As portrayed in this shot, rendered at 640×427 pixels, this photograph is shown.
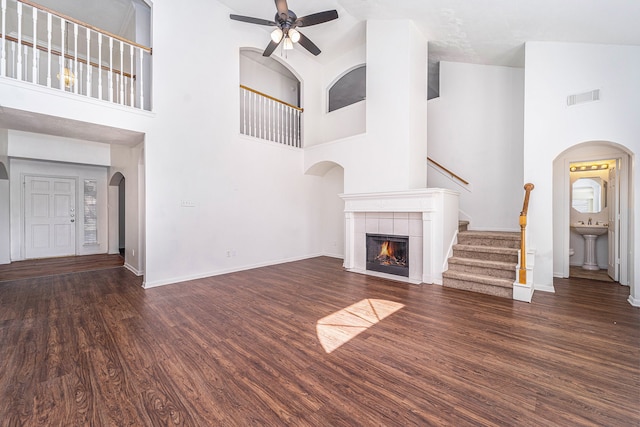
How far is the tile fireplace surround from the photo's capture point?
4.30 m

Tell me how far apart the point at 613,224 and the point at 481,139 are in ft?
8.17

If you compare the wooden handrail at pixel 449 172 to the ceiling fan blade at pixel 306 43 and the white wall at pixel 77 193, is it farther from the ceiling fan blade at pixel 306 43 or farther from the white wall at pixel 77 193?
the white wall at pixel 77 193

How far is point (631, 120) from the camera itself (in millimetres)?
3391

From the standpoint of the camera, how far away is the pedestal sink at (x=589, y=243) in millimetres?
4883

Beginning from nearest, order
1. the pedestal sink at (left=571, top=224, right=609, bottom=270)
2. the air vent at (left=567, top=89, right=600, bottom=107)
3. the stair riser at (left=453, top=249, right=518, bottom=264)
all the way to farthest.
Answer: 1. the air vent at (left=567, top=89, right=600, bottom=107)
2. the stair riser at (left=453, top=249, right=518, bottom=264)
3. the pedestal sink at (left=571, top=224, right=609, bottom=270)

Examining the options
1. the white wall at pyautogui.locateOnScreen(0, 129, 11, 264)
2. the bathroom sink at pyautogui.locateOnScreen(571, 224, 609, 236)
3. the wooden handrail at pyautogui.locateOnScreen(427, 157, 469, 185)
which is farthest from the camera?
the white wall at pyautogui.locateOnScreen(0, 129, 11, 264)

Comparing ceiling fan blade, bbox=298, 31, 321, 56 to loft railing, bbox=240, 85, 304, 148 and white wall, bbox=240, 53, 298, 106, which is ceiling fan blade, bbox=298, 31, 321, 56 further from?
white wall, bbox=240, 53, 298, 106

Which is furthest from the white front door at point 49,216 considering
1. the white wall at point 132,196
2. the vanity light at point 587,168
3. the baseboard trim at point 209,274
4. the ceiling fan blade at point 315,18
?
the vanity light at point 587,168

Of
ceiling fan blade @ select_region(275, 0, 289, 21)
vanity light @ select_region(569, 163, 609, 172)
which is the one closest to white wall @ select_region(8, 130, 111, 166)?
ceiling fan blade @ select_region(275, 0, 289, 21)

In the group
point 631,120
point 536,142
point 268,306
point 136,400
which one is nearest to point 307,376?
point 136,400

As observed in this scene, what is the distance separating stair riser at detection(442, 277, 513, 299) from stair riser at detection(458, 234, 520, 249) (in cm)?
90

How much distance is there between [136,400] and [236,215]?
3.84 meters

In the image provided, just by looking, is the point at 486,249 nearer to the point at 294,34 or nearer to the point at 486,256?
the point at 486,256

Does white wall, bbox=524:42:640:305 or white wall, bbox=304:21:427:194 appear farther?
white wall, bbox=304:21:427:194
